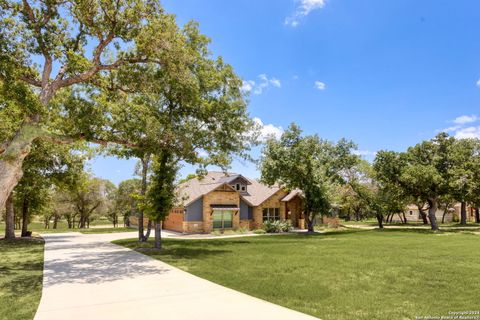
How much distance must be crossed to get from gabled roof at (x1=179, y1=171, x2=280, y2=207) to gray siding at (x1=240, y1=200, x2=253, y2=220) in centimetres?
71

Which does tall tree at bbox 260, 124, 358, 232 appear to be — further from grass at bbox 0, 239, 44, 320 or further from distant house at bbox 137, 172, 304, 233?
grass at bbox 0, 239, 44, 320

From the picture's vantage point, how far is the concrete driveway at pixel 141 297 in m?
6.80

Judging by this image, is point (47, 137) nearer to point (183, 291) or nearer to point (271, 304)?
point (183, 291)

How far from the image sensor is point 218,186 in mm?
34969

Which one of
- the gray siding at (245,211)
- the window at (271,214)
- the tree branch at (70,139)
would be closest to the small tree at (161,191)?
the tree branch at (70,139)

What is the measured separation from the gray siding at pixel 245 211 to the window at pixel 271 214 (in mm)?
1832

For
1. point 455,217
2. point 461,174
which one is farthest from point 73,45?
point 455,217

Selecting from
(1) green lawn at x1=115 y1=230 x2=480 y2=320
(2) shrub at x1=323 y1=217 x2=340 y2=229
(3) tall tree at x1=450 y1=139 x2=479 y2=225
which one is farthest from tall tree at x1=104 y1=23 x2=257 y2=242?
(2) shrub at x1=323 y1=217 x2=340 y2=229

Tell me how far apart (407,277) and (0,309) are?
10.9m

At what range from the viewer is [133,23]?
1297 centimetres

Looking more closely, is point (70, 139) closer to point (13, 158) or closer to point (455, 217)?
point (13, 158)

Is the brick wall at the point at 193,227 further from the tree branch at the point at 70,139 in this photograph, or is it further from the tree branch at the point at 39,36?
the tree branch at the point at 39,36

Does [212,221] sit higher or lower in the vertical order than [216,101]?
lower

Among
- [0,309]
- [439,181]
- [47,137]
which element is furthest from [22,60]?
[439,181]
